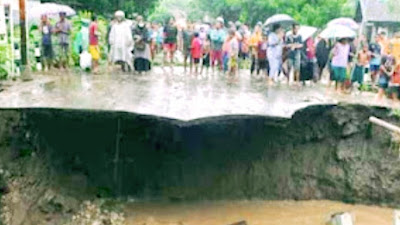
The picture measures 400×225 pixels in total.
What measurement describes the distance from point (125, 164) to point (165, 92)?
248 centimetres

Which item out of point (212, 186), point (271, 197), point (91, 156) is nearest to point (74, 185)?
point (91, 156)

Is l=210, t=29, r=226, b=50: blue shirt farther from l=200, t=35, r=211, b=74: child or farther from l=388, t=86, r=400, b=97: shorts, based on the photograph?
l=388, t=86, r=400, b=97: shorts

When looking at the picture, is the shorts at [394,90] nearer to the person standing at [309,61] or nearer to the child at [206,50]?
the person standing at [309,61]

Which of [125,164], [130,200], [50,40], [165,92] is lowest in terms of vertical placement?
[130,200]

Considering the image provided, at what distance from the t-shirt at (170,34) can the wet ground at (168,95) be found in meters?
1.66

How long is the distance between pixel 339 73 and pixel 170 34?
5.39 meters

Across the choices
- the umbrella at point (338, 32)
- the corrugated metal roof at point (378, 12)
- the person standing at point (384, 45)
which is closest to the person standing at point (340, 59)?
the umbrella at point (338, 32)

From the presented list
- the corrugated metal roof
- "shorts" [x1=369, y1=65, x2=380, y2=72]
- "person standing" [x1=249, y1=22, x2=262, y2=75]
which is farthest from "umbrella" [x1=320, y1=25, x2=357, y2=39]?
the corrugated metal roof

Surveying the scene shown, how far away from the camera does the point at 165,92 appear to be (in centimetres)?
1280

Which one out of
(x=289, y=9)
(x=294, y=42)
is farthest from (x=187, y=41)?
(x=289, y=9)

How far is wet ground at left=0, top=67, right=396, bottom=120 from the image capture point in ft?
35.6

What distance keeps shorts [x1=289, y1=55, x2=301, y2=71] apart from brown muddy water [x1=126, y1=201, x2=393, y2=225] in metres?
3.52

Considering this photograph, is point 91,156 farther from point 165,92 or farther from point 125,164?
point 165,92

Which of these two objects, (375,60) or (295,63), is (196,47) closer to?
(295,63)
